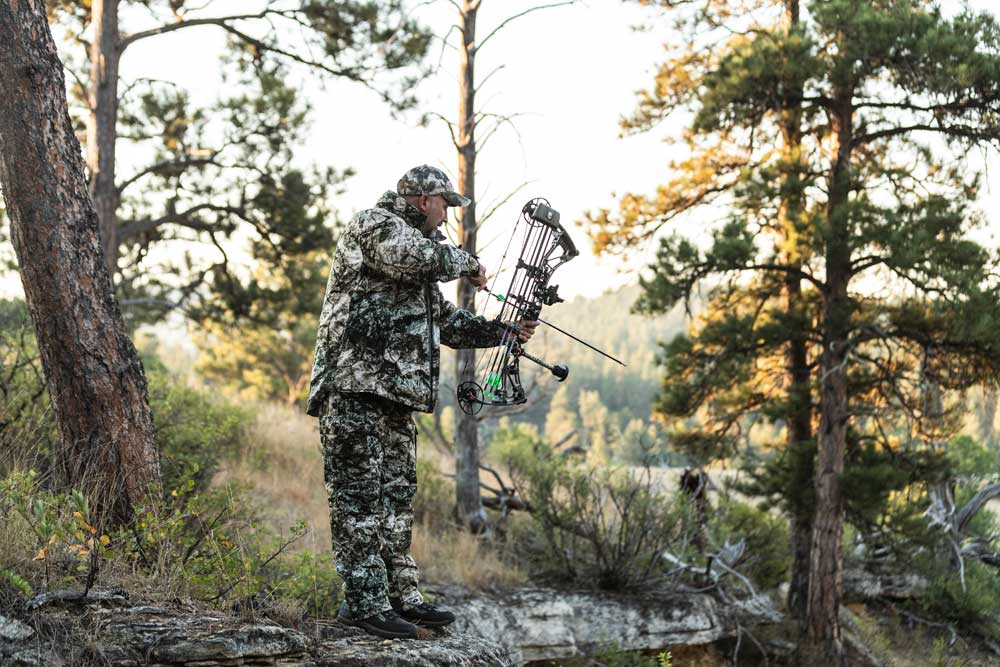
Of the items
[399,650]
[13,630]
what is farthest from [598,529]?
[13,630]

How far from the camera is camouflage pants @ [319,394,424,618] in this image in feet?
14.9

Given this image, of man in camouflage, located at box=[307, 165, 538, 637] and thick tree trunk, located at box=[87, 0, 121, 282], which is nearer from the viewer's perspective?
man in camouflage, located at box=[307, 165, 538, 637]

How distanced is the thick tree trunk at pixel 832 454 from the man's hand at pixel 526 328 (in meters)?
7.50

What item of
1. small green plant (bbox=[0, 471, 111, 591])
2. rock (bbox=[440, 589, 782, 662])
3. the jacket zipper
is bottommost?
rock (bbox=[440, 589, 782, 662])

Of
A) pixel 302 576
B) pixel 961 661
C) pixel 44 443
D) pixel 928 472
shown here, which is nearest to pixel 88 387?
pixel 44 443

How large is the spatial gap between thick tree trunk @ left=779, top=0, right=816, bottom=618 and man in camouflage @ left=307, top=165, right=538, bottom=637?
789 cm

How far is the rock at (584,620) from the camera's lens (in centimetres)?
795

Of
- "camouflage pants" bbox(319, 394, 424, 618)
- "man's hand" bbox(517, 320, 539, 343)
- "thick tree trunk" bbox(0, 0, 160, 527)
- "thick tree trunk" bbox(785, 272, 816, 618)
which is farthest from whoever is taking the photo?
"thick tree trunk" bbox(785, 272, 816, 618)

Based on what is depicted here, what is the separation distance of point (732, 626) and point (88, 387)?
6823mm

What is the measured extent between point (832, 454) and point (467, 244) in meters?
5.48

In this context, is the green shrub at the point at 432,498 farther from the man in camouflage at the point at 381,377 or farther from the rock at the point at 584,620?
the man in camouflage at the point at 381,377

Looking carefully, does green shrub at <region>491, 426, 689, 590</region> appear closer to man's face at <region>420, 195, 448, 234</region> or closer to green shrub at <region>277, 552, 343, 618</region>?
green shrub at <region>277, 552, 343, 618</region>

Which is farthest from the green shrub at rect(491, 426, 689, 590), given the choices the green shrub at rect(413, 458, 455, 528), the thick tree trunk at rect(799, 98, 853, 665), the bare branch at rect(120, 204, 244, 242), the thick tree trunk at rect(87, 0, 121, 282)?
the bare branch at rect(120, 204, 244, 242)

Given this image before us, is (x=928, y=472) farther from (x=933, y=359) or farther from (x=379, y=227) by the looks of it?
(x=379, y=227)
